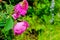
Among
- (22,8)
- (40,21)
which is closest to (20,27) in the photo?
(22,8)

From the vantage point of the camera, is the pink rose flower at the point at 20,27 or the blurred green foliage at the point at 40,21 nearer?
the pink rose flower at the point at 20,27

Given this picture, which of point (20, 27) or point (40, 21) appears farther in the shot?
point (40, 21)

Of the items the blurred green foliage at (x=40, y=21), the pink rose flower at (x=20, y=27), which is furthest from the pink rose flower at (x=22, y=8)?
the blurred green foliage at (x=40, y=21)

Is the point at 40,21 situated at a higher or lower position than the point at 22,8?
lower

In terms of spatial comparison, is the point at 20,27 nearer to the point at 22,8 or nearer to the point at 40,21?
the point at 22,8

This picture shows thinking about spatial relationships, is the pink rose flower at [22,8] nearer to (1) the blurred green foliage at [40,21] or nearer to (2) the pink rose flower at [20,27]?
(2) the pink rose flower at [20,27]

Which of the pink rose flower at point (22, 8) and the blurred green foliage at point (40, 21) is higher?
the pink rose flower at point (22, 8)

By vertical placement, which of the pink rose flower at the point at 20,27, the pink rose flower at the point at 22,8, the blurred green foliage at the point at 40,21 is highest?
the pink rose flower at the point at 22,8

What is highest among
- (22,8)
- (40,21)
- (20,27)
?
(22,8)

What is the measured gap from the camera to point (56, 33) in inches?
123

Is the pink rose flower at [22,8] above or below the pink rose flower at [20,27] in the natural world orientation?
above

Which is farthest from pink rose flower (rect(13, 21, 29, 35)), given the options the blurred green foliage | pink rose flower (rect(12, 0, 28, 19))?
the blurred green foliage

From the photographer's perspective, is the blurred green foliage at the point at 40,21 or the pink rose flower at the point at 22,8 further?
the blurred green foliage at the point at 40,21

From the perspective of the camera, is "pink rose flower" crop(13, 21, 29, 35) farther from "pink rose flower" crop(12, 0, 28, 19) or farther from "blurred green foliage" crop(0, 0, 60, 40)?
"blurred green foliage" crop(0, 0, 60, 40)
